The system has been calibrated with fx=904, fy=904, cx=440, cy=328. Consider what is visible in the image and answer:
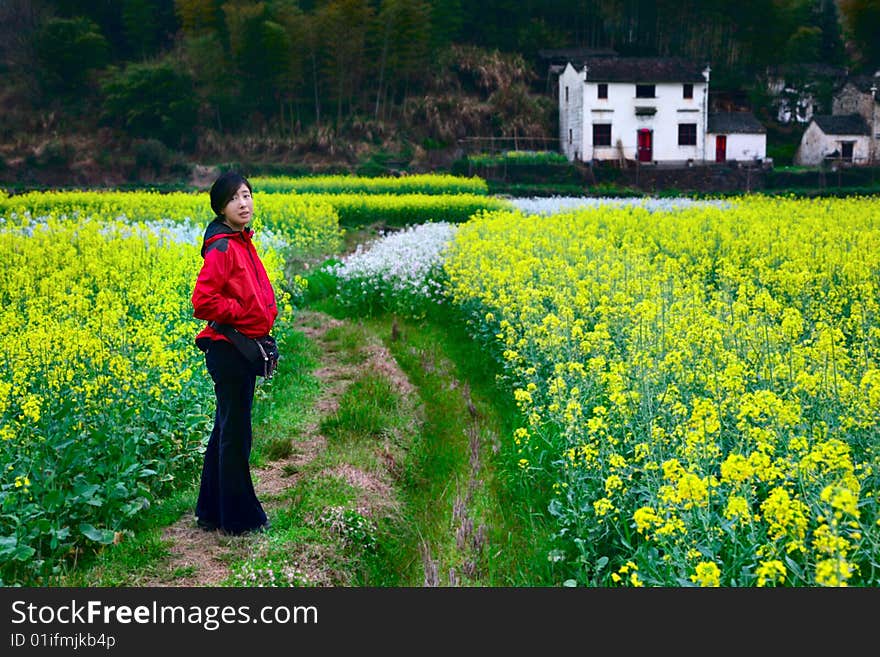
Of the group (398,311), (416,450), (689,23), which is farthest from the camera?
(689,23)

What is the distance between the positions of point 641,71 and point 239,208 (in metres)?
47.2

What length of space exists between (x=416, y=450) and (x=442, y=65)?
180 ft

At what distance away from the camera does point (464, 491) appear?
256 inches

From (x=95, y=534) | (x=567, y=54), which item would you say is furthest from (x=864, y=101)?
(x=95, y=534)

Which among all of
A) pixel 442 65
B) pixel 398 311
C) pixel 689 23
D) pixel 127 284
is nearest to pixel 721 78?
pixel 689 23

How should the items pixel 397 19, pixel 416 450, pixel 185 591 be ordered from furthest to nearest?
pixel 397 19 < pixel 416 450 < pixel 185 591

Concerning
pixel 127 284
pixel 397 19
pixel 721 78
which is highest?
pixel 397 19

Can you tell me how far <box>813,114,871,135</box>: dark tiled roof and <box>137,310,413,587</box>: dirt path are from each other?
150 feet

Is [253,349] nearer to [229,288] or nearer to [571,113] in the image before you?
[229,288]

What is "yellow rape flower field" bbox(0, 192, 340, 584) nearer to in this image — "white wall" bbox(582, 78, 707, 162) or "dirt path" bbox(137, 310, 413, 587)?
"dirt path" bbox(137, 310, 413, 587)

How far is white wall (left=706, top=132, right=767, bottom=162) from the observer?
1890 inches

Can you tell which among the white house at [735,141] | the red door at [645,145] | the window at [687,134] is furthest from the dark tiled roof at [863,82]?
the red door at [645,145]

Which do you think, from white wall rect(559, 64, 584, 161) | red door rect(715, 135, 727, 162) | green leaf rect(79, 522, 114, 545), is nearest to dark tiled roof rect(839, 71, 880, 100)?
red door rect(715, 135, 727, 162)

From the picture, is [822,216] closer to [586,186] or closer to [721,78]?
[586,186]
